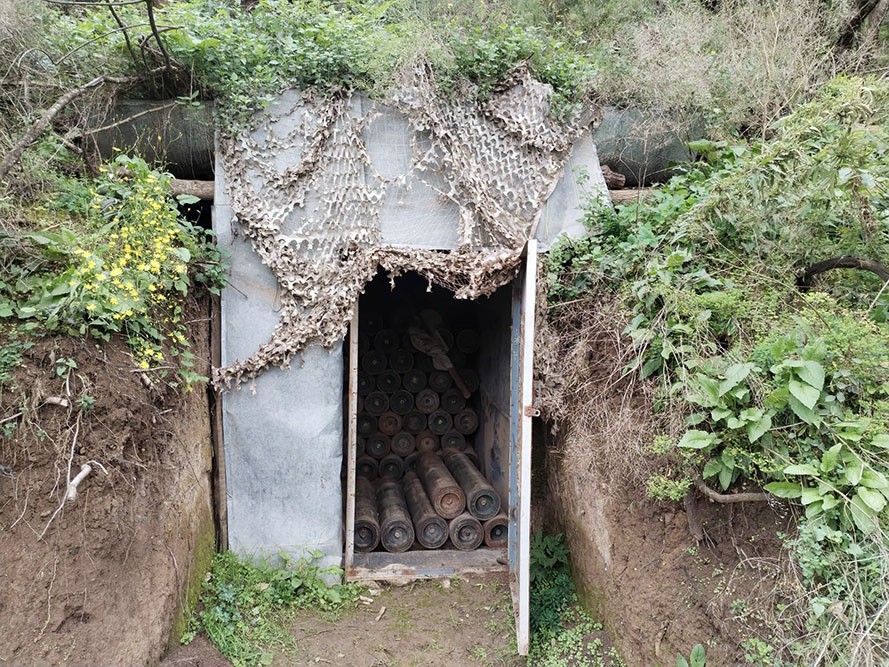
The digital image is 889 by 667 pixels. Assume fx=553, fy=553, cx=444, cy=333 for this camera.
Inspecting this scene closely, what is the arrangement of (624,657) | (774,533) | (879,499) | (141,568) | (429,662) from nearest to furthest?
(879,499) < (774,533) < (141,568) < (624,657) < (429,662)

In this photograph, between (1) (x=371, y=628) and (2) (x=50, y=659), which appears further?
(1) (x=371, y=628)

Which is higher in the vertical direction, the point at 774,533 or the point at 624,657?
the point at 774,533

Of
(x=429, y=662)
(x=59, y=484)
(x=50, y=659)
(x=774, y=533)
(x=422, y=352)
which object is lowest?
(x=429, y=662)

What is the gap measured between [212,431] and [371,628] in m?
2.00

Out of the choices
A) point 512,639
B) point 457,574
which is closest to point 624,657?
point 512,639

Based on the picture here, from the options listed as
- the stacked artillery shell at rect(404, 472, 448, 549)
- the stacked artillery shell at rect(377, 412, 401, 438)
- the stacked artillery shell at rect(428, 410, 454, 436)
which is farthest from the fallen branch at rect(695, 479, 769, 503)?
the stacked artillery shell at rect(377, 412, 401, 438)

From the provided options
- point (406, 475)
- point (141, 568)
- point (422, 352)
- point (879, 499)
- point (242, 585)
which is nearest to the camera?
point (879, 499)

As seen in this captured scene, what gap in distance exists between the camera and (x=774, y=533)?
263cm

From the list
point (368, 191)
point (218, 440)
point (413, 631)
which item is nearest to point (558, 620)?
point (413, 631)

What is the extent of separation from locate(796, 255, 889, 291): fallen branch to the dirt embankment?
4.10 m

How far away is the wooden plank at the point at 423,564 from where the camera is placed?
4.85 m

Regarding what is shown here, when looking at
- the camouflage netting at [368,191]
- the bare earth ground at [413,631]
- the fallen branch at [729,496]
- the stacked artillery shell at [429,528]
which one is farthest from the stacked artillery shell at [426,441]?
the fallen branch at [729,496]

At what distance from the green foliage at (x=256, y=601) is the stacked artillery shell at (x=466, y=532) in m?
1.09

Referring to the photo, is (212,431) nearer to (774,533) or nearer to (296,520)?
(296,520)
